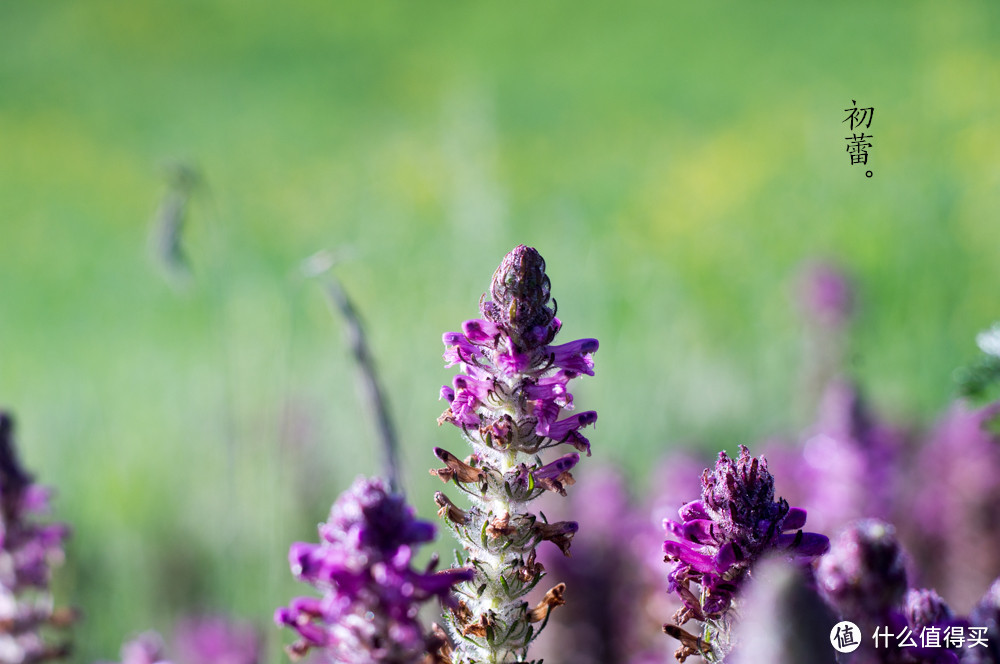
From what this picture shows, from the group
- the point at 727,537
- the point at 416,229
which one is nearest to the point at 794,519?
the point at 727,537

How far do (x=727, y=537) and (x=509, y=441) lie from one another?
0.98 feet

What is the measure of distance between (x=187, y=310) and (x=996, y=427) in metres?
10.9

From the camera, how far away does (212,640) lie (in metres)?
3.12

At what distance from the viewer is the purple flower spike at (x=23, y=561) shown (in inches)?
73.0

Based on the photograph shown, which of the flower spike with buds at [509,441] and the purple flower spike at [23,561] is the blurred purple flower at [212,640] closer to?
the purple flower spike at [23,561]

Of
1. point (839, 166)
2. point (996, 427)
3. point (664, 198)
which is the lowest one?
point (996, 427)

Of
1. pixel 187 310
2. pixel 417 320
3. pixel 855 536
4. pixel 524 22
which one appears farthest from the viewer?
pixel 524 22

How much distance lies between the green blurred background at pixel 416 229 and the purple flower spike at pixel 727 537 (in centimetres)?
93

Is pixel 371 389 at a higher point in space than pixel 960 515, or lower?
lower

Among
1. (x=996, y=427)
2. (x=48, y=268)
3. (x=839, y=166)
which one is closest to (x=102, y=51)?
(x=48, y=268)

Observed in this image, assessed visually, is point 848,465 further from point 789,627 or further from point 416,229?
point 416,229

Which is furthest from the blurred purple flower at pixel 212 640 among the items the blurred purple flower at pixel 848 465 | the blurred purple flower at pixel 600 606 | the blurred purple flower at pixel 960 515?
the blurred purple flower at pixel 960 515

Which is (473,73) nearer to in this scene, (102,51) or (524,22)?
(524,22)

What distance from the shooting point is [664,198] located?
1177cm
